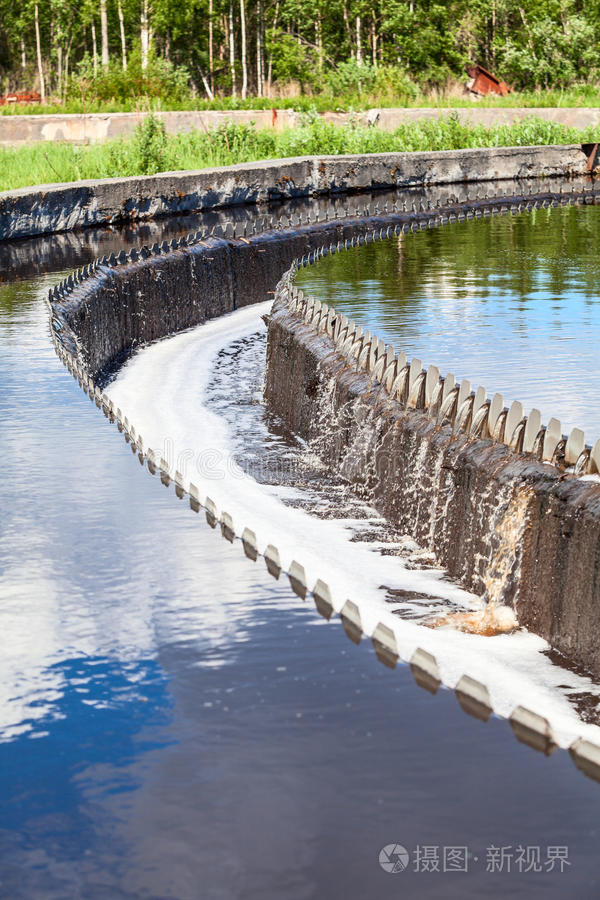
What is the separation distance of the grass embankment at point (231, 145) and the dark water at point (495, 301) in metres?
7.60

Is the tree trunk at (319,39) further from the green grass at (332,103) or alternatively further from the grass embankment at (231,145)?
the grass embankment at (231,145)

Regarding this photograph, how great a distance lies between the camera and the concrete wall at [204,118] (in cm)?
3597

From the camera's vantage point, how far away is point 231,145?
29141mm

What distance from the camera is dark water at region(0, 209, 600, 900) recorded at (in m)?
3.17

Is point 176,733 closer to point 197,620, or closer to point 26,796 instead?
point 26,796

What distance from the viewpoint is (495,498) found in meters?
6.99

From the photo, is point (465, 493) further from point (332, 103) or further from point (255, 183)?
point (332, 103)

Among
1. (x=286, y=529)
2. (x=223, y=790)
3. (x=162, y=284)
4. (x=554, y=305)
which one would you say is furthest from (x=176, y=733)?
(x=162, y=284)

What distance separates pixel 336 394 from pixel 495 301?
3.53 m

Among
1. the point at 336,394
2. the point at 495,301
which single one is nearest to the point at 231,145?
the point at 495,301

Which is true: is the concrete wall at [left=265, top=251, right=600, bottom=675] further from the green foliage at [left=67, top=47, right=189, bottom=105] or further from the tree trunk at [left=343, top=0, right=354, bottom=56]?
the tree trunk at [left=343, top=0, right=354, bottom=56]

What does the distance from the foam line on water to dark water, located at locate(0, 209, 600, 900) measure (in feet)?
1.56

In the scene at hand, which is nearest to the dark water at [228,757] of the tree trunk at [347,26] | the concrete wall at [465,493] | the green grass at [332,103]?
the concrete wall at [465,493]

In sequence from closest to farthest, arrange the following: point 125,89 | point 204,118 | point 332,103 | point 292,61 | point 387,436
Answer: point 387,436 < point 204,118 < point 332,103 < point 125,89 < point 292,61
